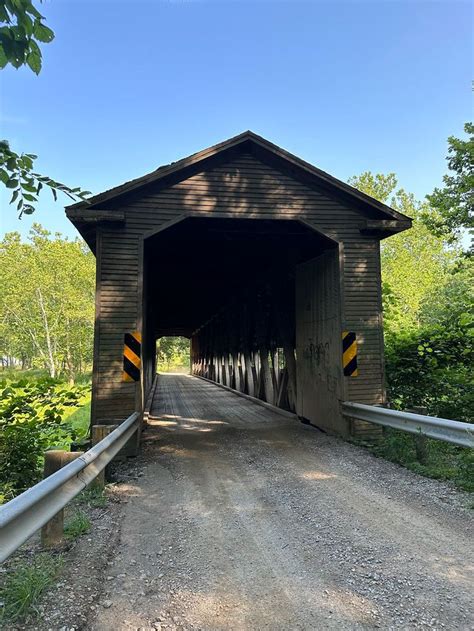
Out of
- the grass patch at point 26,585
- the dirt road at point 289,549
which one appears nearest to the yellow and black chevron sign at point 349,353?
the dirt road at point 289,549

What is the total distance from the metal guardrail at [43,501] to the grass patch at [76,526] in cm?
→ 31

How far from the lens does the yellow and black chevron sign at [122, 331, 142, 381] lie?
668cm

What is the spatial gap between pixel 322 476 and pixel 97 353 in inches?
147

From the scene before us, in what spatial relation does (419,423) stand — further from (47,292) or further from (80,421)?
(47,292)

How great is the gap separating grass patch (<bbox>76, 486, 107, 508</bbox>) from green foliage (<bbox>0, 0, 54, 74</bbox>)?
354cm

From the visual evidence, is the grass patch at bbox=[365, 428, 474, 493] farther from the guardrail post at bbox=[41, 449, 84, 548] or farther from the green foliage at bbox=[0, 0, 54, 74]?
the green foliage at bbox=[0, 0, 54, 74]

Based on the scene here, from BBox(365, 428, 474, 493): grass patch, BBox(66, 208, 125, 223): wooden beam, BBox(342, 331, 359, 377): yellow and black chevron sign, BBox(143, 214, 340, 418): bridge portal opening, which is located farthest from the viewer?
BBox(143, 214, 340, 418): bridge portal opening

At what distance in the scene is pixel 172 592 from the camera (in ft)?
8.54

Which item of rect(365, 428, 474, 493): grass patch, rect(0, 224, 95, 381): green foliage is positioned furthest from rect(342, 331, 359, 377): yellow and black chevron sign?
rect(0, 224, 95, 381): green foliage

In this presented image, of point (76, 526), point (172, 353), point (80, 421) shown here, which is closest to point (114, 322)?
point (76, 526)

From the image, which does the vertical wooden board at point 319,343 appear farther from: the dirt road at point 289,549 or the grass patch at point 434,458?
the dirt road at point 289,549

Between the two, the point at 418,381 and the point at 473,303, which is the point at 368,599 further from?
the point at 473,303

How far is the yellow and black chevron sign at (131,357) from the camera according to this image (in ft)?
21.9

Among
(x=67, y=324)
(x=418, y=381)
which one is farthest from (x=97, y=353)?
(x=67, y=324)
